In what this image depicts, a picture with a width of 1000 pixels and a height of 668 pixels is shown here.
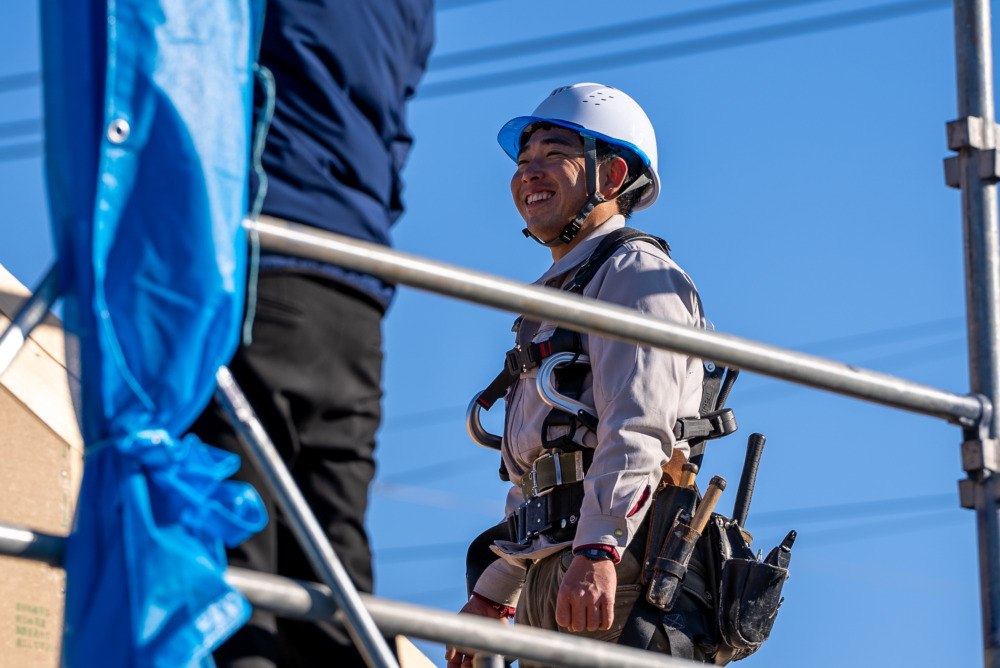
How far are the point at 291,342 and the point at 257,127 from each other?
37 cm

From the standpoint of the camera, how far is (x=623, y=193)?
15.4 ft

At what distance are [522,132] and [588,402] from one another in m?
1.28

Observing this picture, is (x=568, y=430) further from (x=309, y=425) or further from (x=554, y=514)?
(x=309, y=425)

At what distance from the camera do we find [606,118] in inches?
184

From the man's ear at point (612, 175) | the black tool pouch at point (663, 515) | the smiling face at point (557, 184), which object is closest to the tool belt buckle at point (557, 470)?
the black tool pouch at point (663, 515)

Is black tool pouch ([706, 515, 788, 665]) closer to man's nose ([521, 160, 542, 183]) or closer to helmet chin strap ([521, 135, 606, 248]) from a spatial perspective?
helmet chin strap ([521, 135, 606, 248])

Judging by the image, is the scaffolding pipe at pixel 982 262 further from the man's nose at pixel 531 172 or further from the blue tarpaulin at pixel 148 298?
the man's nose at pixel 531 172

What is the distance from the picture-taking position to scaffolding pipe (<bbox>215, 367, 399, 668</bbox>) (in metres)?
1.98

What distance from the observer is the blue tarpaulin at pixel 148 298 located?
5.85 feet

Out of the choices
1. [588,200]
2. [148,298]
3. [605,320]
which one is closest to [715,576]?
[588,200]

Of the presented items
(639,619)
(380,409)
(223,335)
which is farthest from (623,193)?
(223,335)

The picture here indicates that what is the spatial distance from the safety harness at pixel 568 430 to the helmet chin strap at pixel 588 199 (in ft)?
0.85

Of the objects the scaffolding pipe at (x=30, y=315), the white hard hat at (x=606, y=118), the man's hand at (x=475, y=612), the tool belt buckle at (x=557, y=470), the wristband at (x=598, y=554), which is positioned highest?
the white hard hat at (x=606, y=118)

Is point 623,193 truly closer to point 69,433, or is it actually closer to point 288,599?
point 69,433
